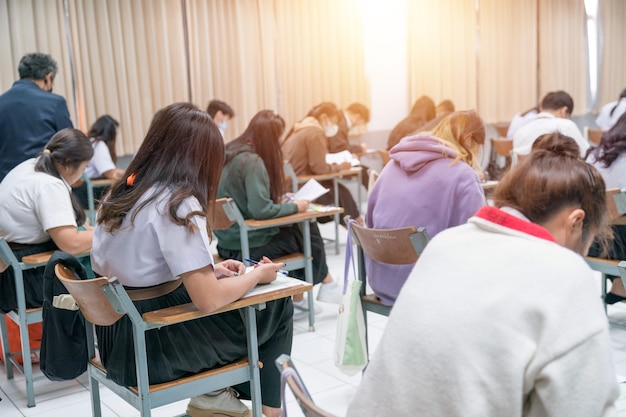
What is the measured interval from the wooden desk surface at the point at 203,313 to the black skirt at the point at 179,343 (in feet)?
0.35

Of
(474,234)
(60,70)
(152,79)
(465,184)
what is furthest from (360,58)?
(474,234)

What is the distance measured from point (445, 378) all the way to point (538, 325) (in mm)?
160

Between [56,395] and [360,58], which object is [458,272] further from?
[360,58]

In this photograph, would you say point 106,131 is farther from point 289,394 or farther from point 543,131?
point 289,394

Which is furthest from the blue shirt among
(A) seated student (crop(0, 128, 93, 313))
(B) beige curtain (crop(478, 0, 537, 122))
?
(B) beige curtain (crop(478, 0, 537, 122))

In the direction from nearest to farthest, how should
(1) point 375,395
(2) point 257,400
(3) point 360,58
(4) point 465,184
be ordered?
(1) point 375,395 < (2) point 257,400 < (4) point 465,184 < (3) point 360,58

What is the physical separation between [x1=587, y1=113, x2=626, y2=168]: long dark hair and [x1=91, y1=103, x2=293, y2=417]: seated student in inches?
78.8

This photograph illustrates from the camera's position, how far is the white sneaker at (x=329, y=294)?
14.0ft

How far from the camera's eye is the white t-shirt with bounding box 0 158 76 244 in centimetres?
312

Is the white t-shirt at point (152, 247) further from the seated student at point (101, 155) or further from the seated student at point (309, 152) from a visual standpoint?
the seated student at point (101, 155)

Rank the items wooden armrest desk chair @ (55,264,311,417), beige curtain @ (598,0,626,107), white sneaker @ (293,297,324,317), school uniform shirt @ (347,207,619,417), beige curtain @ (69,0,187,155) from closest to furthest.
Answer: school uniform shirt @ (347,207,619,417) → wooden armrest desk chair @ (55,264,311,417) → white sneaker @ (293,297,324,317) → beige curtain @ (69,0,187,155) → beige curtain @ (598,0,626,107)

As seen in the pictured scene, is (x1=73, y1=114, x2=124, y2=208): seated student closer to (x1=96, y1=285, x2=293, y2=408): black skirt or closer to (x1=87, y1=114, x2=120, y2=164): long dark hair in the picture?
(x1=87, y1=114, x2=120, y2=164): long dark hair

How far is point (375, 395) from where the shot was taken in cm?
122

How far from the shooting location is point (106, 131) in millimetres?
6223
